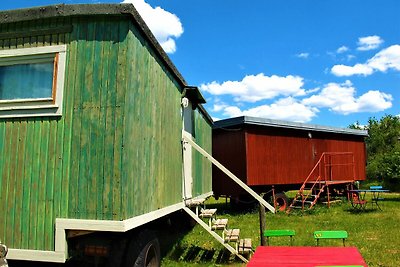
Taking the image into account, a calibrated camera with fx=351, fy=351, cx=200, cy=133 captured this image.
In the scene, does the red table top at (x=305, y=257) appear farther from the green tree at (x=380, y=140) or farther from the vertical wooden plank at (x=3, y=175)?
the green tree at (x=380, y=140)

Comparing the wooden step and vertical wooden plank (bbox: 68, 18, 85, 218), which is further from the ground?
vertical wooden plank (bbox: 68, 18, 85, 218)

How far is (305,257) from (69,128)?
11.1ft

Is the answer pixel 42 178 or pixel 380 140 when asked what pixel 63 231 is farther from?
pixel 380 140

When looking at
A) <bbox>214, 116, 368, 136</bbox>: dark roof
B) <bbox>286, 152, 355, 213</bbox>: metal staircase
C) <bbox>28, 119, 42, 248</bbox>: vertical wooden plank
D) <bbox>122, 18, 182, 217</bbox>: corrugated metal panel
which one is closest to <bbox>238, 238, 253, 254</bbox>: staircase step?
<bbox>122, 18, 182, 217</bbox>: corrugated metal panel

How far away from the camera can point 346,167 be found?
738 inches

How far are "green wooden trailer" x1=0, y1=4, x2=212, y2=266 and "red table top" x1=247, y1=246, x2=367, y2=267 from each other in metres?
1.72

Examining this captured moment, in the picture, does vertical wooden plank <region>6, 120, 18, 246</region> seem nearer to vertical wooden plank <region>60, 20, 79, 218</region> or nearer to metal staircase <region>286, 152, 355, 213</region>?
vertical wooden plank <region>60, 20, 79, 218</region>

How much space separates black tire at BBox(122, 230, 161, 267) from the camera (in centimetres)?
495

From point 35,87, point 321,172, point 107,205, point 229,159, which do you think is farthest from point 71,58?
point 321,172

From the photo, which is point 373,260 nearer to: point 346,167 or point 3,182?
point 3,182

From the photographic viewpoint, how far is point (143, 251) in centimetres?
518

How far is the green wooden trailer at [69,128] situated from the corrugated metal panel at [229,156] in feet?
32.2

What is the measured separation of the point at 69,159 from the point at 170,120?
266 cm

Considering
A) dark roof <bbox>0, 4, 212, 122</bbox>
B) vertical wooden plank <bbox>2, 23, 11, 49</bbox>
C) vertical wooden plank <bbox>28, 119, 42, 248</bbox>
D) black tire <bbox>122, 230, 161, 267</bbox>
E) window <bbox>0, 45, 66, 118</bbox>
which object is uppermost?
dark roof <bbox>0, 4, 212, 122</bbox>
